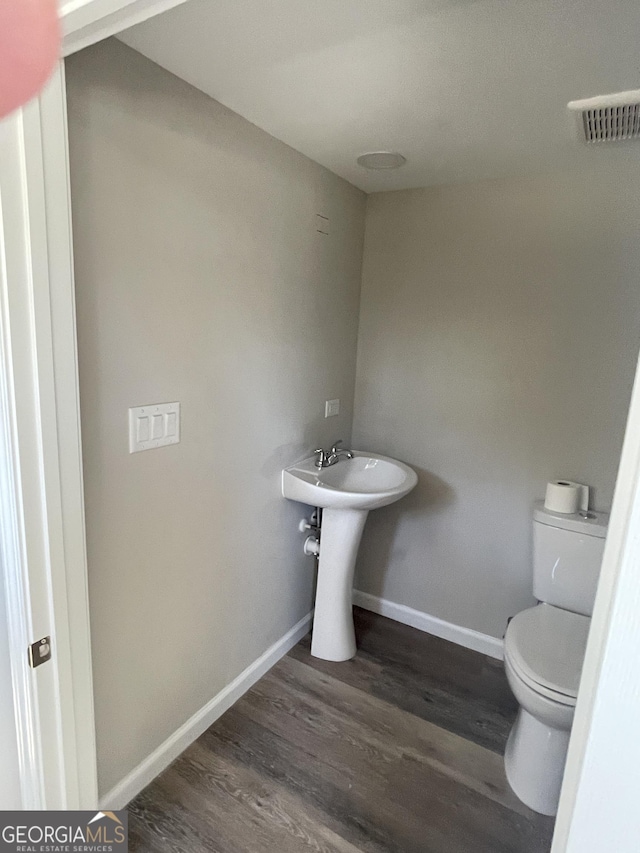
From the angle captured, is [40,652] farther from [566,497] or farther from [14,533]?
[566,497]

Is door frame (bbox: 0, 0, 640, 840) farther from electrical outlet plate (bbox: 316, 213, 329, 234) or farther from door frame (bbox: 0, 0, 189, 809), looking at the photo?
electrical outlet plate (bbox: 316, 213, 329, 234)

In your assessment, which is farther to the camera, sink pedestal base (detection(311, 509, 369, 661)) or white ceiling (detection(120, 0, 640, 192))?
sink pedestal base (detection(311, 509, 369, 661))

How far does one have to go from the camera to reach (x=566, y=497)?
1.79 metres

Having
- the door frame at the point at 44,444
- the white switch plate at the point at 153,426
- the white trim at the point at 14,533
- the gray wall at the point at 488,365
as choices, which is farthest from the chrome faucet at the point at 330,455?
the white trim at the point at 14,533

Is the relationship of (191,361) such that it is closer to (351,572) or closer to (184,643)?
(184,643)

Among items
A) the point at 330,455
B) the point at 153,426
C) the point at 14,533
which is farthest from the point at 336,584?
the point at 14,533

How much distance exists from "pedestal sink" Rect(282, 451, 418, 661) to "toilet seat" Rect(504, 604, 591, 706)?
25.4 inches

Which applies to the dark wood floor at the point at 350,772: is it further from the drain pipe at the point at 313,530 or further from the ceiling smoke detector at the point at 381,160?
the ceiling smoke detector at the point at 381,160

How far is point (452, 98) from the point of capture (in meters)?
1.31

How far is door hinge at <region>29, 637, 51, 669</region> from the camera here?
37.3 inches

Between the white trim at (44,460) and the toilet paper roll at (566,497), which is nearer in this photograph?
the white trim at (44,460)

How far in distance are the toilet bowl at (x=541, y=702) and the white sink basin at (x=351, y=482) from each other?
663 mm

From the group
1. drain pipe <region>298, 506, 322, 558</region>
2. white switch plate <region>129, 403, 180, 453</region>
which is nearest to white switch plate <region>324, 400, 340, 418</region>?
drain pipe <region>298, 506, 322, 558</region>

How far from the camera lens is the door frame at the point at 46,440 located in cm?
83
